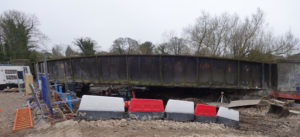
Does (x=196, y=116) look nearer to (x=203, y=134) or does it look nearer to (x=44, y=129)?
(x=203, y=134)

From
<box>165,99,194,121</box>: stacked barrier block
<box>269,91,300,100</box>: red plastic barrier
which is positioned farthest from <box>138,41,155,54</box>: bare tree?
<box>165,99,194,121</box>: stacked barrier block

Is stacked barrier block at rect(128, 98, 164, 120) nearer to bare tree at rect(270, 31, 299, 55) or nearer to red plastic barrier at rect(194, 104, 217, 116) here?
red plastic barrier at rect(194, 104, 217, 116)

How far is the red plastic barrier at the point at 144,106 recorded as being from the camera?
450 cm

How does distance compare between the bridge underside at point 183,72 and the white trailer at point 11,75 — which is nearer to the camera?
the bridge underside at point 183,72

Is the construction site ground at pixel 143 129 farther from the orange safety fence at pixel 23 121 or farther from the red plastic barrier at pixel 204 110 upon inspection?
the red plastic barrier at pixel 204 110

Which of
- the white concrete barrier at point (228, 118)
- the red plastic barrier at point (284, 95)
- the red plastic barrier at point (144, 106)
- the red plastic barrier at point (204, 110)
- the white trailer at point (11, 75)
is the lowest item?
the red plastic barrier at point (284, 95)

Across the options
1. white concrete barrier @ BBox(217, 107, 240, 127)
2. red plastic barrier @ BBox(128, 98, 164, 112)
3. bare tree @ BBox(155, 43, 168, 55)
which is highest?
bare tree @ BBox(155, 43, 168, 55)

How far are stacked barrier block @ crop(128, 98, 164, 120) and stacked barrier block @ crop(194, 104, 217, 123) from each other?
1234 millimetres

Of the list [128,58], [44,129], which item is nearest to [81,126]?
[44,129]

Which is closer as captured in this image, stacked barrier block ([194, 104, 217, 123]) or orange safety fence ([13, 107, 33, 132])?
orange safety fence ([13, 107, 33, 132])

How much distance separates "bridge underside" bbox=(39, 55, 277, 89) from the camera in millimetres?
8508

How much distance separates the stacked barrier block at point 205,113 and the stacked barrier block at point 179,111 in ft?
0.65

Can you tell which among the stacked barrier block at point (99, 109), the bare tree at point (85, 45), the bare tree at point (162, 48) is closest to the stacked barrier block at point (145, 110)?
the stacked barrier block at point (99, 109)

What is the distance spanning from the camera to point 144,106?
4.56 m
